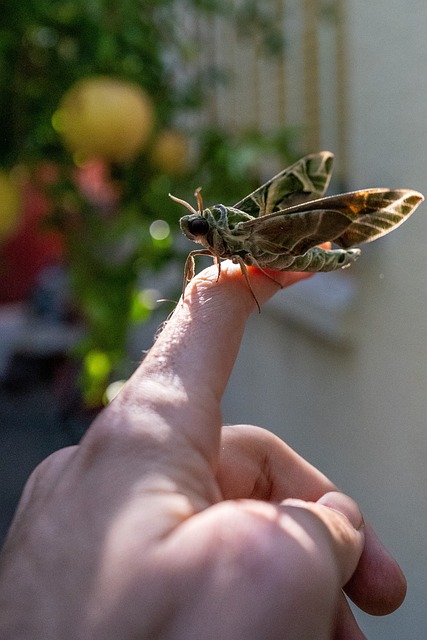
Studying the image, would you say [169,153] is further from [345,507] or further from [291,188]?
[345,507]

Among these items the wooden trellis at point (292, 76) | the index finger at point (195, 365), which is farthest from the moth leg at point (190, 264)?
the wooden trellis at point (292, 76)

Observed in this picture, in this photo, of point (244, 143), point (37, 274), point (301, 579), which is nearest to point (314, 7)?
point (244, 143)

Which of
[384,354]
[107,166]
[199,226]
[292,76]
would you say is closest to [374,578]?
[199,226]

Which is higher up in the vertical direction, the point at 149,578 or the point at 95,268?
the point at 149,578

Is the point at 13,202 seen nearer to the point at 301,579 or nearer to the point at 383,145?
the point at 383,145

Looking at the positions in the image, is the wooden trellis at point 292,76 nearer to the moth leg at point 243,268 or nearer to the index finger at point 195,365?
the moth leg at point 243,268

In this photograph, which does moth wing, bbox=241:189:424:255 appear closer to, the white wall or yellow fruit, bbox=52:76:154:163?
the white wall

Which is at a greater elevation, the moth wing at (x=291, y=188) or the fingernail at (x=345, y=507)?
the moth wing at (x=291, y=188)
